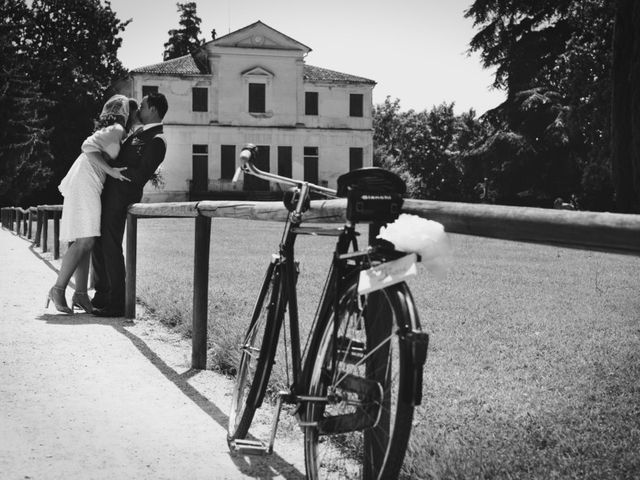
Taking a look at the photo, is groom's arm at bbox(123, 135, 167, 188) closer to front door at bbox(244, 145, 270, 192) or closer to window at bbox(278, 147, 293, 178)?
front door at bbox(244, 145, 270, 192)

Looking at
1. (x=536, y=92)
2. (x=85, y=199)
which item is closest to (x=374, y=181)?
(x=85, y=199)

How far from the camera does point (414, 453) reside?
325 cm

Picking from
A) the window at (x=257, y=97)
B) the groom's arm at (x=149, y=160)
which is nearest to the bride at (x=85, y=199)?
the groom's arm at (x=149, y=160)

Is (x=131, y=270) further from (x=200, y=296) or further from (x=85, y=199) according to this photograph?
(x=200, y=296)

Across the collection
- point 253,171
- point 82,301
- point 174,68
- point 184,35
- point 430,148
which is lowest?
point 82,301

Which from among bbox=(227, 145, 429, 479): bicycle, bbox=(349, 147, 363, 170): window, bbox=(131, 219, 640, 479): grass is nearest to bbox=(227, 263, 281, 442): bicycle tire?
bbox=(227, 145, 429, 479): bicycle

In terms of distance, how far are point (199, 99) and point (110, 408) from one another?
46.5m

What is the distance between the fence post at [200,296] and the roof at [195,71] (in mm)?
44576

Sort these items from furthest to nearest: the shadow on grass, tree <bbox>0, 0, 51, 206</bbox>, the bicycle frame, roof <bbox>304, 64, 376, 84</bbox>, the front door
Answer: roof <bbox>304, 64, 376, 84</bbox>, the front door, tree <bbox>0, 0, 51, 206</bbox>, the shadow on grass, the bicycle frame

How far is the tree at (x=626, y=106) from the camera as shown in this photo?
30.2 ft

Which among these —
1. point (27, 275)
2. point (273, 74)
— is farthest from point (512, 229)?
point (273, 74)

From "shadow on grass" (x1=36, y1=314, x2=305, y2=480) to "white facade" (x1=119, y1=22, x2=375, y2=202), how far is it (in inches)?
1598

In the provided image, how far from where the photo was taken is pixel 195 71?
160ft

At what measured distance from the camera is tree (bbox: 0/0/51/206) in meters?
43.7
